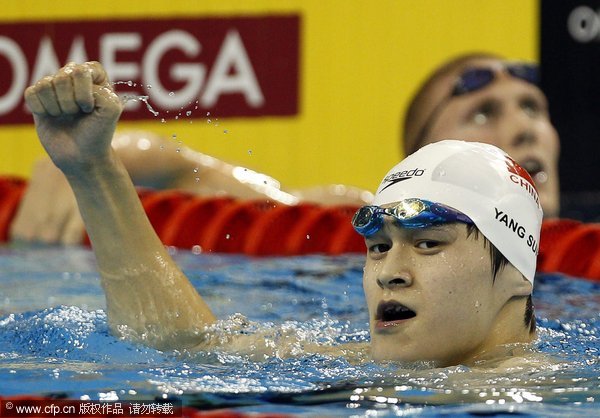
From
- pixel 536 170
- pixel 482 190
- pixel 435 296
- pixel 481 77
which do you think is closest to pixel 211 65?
pixel 481 77

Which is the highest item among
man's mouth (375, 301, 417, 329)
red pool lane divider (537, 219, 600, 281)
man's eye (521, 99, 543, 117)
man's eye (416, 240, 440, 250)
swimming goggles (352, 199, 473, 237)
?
man's eye (521, 99, 543, 117)

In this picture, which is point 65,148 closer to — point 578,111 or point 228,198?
point 228,198

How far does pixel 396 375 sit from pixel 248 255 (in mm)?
2579

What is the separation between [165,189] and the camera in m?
5.79

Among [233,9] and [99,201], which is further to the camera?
[233,9]

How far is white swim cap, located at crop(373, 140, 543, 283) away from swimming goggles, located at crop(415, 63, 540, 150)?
10.3ft

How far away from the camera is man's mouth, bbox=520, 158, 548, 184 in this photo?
548 centimetres

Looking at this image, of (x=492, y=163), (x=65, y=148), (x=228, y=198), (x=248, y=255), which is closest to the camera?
(x=65, y=148)

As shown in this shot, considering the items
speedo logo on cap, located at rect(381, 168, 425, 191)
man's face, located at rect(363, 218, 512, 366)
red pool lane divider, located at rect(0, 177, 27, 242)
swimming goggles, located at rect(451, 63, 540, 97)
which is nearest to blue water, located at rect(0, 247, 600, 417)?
man's face, located at rect(363, 218, 512, 366)

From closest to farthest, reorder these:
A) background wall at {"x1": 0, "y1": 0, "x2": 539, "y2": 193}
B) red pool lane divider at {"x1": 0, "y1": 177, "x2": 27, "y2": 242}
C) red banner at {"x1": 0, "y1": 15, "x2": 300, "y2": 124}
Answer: red pool lane divider at {"x1": 0, "y1": 177, "x2": 27, "y2": 242}
background wall at {"x1": 0, "y1": 0, "x2": 539, "y2": 193}
red banner at {"x1": 0, "y1": 15, "x2": 300, "y2": 124}

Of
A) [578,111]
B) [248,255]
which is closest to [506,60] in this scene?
[578,111]

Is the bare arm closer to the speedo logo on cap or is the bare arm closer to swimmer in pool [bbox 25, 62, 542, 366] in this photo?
swimmer in pool [bbox 25, 62, 542, 366]

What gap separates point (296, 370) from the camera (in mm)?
2492

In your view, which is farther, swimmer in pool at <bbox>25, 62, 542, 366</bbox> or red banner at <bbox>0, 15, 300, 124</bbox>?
red banner at <bbox>0, 15, 300, 124</bbox>
